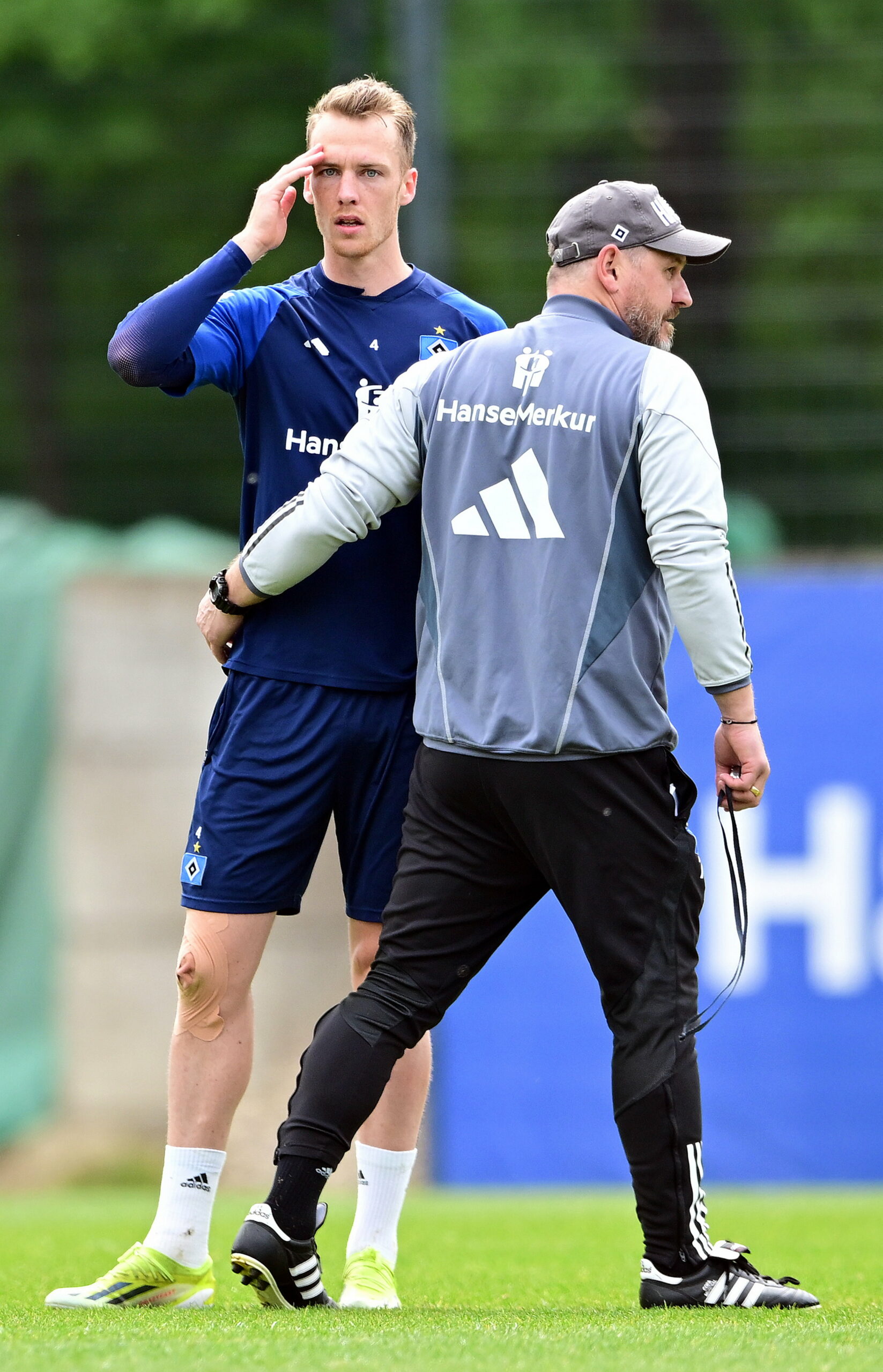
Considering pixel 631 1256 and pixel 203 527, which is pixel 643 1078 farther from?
pixel 203 527

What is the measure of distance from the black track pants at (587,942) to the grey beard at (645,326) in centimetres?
81

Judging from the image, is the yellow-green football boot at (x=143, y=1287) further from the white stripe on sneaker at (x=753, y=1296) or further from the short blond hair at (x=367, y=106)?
the short blond hair at (x=367, y=106)

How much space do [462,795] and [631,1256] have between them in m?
1.87

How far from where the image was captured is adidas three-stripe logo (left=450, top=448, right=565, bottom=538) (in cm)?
348

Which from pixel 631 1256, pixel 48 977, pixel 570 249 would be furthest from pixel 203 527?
pixel 570 249

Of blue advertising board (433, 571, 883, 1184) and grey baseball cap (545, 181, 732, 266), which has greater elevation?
grey baseball cap (545, 181, 732, 266)

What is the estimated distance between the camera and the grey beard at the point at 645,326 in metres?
3.67

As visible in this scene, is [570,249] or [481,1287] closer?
[570,249]

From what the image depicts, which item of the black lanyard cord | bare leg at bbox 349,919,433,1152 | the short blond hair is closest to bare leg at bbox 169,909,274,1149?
bare leg at bbox 349,919,433,1152

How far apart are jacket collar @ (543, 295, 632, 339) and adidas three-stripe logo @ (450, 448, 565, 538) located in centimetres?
31

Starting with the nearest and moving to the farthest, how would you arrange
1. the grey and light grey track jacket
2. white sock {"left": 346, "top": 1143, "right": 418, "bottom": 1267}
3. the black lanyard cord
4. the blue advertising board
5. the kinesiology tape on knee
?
1. the grey and light grey track jacket
2. the black lanyard cord
3. the kinesiology tape on knee
4. white sock {"left": 346, "top": 1143, "right": 418, "bottom": 1267}
5. the blue advertising board

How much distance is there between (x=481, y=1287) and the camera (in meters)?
4.18

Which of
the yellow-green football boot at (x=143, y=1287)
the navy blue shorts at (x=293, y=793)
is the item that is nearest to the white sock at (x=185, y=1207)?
the yellow-green football boot at (x=143, y=1287)

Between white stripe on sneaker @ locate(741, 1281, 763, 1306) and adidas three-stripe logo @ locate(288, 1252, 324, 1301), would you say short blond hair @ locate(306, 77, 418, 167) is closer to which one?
adidas three-stripe logo @ locate(288, 1252, 324, 1301)
